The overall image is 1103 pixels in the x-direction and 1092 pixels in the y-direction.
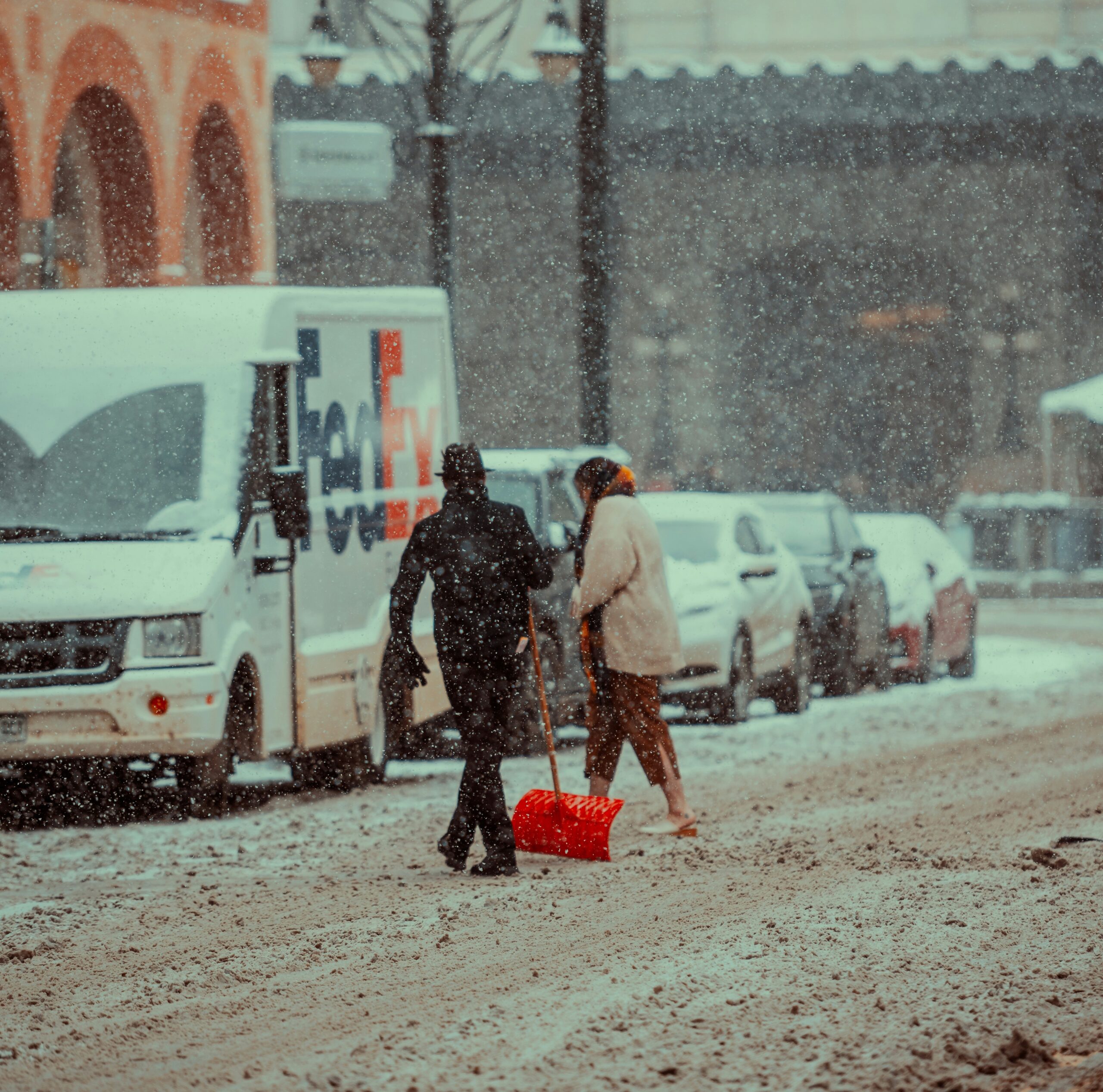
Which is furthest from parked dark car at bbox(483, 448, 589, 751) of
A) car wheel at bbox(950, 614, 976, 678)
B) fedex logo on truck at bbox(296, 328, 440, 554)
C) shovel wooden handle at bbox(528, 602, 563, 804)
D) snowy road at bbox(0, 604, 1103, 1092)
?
car wheel at bbox(950, 614, 976, 678)

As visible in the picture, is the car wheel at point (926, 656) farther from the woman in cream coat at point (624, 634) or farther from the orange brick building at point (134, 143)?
the woman in cream coat at point (624, 634)

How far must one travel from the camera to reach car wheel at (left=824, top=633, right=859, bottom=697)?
63.3 ft

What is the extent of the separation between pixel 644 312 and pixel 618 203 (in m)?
1.75

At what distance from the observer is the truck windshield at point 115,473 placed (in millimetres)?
11555

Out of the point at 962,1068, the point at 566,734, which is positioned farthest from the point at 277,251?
the point at 962,1068

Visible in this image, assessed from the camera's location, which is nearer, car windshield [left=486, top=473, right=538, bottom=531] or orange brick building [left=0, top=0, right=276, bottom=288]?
car windshield [left=486, top=473, right=538, bottom=531]

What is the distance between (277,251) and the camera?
112 feet

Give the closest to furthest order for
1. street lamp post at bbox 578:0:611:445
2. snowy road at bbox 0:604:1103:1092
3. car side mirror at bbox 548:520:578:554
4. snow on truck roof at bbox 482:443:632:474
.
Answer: snowy road at bbox 0:604:1103:1092, car side mirror at bbox 548:520:578:554, snow on truck roof at bbox 482:443:632:474, street lamp post at bbox 578:0:611:445

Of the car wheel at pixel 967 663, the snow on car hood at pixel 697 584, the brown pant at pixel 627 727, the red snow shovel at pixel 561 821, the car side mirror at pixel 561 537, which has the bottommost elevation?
the car wheel at pixel 967 663

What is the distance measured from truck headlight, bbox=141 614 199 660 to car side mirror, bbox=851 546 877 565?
9138 millimetres

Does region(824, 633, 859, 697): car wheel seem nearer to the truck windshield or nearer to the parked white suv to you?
the parked white suv

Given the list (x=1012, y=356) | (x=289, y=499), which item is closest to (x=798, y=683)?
(x=289, y=499)

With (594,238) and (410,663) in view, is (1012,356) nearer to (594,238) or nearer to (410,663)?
(594,238)

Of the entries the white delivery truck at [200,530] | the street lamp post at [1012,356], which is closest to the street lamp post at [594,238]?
the white delivery truck at [200,530]
